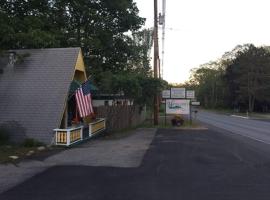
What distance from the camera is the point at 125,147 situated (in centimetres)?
2028

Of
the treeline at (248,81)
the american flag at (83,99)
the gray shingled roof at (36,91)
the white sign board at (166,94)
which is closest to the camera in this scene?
the gray shingled roof at (36,91)

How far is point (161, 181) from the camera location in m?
11.8

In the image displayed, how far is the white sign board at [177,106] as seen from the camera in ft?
137

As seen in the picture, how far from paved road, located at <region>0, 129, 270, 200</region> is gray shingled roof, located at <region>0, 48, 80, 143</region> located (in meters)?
5.84

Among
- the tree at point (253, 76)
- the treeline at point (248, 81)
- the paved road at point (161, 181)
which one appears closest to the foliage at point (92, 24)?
the paved road at point (161, 181)

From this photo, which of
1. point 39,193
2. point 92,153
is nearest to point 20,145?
point 92,153

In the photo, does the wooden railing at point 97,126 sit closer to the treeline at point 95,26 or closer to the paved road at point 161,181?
the treeline at point 95,26

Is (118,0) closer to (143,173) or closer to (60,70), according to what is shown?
(60,70)

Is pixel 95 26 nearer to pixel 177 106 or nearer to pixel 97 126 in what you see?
pixel 177 106

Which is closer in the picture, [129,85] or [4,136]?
[4,136]

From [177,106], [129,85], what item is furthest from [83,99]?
[177,106]

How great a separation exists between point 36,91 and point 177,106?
21.2 m

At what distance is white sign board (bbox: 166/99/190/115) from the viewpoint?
41.7 metres

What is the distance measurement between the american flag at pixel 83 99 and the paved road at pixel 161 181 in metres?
6.58
